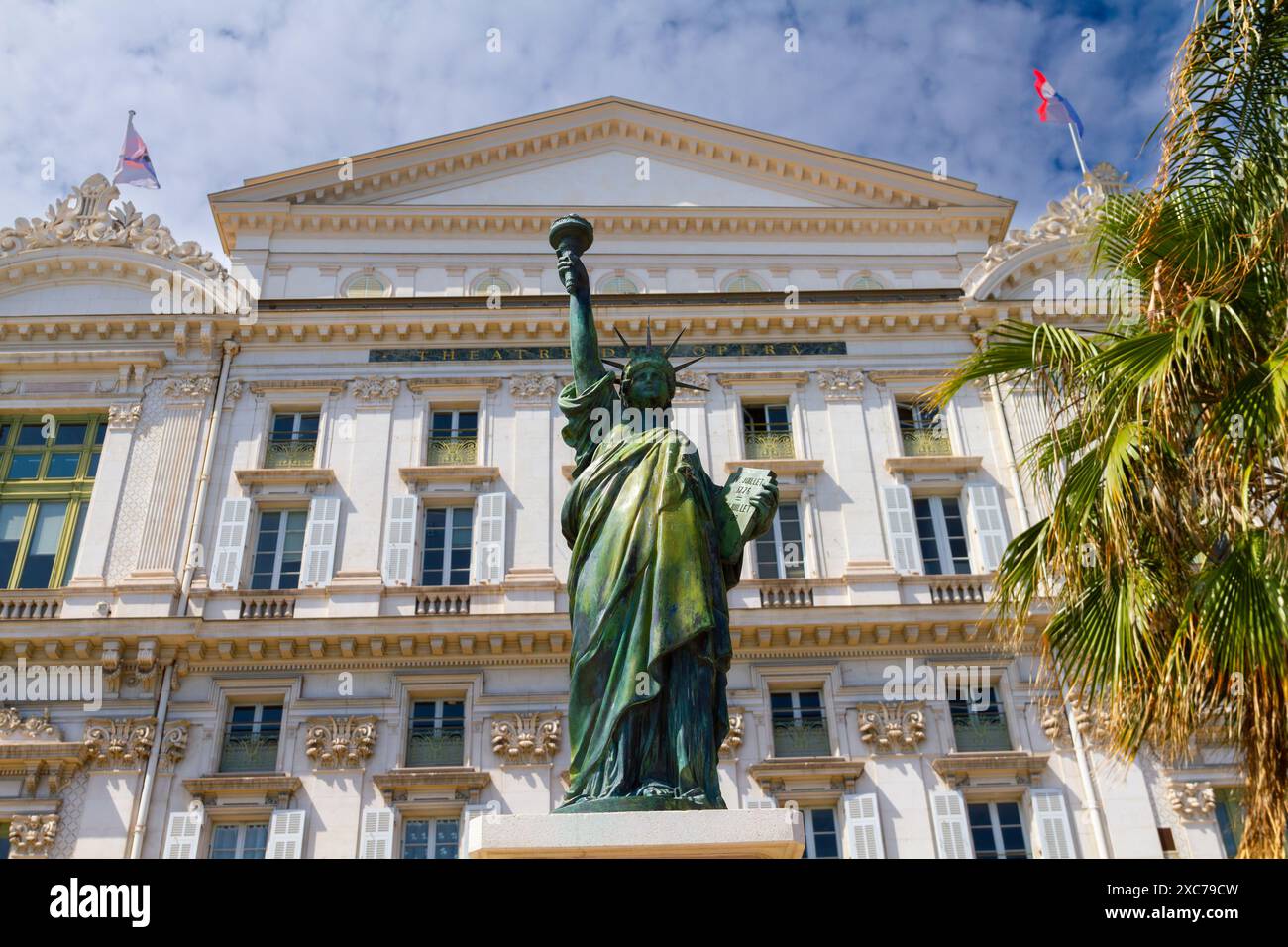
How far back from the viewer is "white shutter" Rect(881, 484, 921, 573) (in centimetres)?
2302

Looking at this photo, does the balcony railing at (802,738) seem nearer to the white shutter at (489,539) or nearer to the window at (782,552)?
the window at (782,552)

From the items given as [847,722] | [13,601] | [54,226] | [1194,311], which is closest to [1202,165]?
[1194,311]

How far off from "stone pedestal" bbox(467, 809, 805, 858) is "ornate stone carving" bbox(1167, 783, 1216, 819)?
16924 millimetres

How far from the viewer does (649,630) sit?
646 cm

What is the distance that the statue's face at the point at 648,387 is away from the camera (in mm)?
7621

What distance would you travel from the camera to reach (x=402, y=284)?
27.7 metres

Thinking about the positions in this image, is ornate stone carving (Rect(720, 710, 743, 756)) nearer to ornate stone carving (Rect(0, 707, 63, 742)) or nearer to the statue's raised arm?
ornate stone carving (Rect(0, 707, 63, 742))

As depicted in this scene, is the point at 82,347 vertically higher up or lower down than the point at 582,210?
lower down

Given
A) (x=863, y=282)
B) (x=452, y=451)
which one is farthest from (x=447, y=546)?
(x=863, y=282)

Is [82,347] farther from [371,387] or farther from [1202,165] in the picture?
[1202,165]

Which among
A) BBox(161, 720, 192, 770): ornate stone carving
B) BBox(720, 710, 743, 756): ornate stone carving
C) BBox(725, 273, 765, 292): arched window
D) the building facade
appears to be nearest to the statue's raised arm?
the building facade

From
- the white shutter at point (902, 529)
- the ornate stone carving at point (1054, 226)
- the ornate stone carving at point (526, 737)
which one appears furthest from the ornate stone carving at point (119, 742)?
the ornate stone carving at point (1054, 226)
